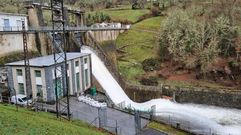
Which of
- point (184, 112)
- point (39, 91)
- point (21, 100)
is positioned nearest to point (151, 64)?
point (184, 112)

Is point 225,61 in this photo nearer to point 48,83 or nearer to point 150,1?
point 48,83

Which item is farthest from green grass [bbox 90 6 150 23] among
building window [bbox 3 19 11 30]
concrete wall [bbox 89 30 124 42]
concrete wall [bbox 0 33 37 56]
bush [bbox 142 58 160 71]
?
building window [bbox 3 19 11 30]

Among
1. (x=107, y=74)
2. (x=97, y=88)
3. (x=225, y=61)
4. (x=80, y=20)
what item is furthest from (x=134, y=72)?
(x=80, y=20)

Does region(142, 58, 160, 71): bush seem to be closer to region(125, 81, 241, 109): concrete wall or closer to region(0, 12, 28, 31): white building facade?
region(125, 81, 241, 109): concrete wall

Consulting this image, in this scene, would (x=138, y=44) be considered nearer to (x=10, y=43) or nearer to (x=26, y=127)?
(x=10, y=43)

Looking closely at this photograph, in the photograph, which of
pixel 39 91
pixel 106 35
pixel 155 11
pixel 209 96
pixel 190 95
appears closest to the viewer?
pixel 39 91

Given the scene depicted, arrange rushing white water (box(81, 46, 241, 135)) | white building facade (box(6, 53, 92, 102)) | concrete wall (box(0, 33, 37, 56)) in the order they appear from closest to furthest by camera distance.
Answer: rushing white water (box(81, 46, 241, 135)) < white building facade (box(6, 53, 92, 102)) < concrete wall (box(0, 33, 37, 56))
